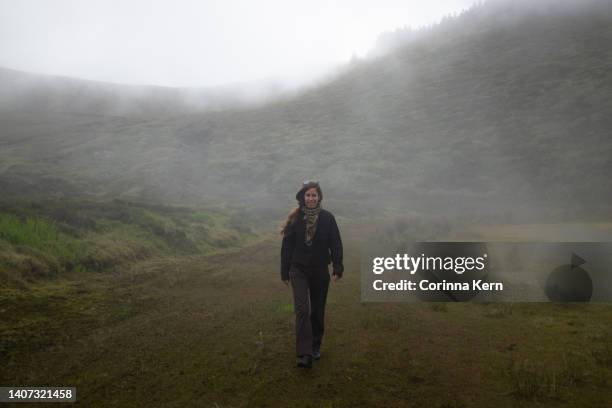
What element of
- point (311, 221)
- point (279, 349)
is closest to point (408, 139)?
point (279, 349)

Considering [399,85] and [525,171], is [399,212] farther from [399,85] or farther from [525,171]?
[399,85]

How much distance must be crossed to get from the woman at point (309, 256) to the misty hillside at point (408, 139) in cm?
2626

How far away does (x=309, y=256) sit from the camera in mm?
5430

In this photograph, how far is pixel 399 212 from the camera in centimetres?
3244

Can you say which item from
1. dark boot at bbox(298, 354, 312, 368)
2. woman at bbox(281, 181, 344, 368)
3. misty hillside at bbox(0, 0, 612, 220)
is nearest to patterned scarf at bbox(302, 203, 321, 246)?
woman at bbox(281, 181, 344, 368)

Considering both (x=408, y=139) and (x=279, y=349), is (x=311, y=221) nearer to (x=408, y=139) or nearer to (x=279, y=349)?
(x=279, y=349)

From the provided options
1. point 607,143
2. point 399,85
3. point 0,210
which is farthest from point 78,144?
point 607,143

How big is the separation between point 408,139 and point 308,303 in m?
48.3

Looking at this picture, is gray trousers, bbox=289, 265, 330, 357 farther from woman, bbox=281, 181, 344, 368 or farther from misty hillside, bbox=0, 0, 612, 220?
misty hillside, bbox=0, 0, 612, 220

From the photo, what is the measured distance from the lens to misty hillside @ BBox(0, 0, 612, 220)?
117 feet

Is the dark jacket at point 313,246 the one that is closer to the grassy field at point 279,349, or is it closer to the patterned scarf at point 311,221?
the patterned scarf at point 311,221

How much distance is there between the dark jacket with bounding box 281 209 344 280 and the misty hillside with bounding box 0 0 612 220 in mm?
26176

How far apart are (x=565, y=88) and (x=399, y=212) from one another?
105ft

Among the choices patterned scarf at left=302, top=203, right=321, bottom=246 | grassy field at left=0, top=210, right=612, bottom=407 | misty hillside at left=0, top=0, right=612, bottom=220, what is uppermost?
misty hillside at left=0, top=0, right=612, bottom=220
